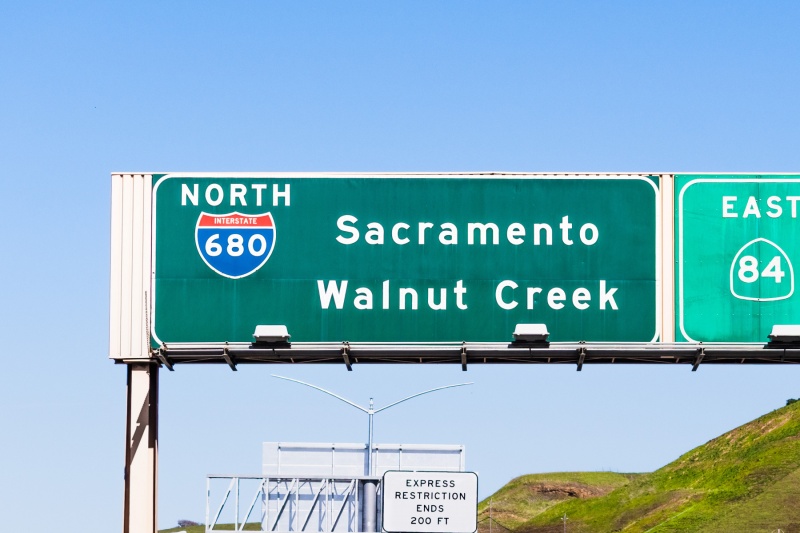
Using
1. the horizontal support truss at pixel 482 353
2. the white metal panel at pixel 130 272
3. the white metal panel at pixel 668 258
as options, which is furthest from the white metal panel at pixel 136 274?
the white metal panel at pixel 668 258

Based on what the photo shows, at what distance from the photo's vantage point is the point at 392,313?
3403 cm

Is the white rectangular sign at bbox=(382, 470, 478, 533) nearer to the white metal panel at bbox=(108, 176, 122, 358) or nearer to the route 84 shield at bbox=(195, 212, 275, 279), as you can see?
the route 84 shield at bbox=(195, 212, 275, 279)

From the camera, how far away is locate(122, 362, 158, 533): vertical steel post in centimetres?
3431

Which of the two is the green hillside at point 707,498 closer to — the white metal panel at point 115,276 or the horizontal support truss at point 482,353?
the horizontal support truss at point 482,353

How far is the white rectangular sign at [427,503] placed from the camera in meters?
25.0

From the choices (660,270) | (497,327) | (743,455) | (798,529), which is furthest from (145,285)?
(743,455)

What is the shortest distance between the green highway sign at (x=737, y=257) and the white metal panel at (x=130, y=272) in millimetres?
10959

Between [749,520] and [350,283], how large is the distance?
350ft

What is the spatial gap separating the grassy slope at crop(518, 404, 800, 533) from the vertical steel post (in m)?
99.9

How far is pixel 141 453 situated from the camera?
1359 inches

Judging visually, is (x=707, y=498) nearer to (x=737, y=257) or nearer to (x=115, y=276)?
(x=737, y=257)

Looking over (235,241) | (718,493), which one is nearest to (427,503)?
(235,241)

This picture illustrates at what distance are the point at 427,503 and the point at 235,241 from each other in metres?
10.7

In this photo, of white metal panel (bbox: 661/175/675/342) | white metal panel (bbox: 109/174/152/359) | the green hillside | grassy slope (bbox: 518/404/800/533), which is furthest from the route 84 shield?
grassy slope (bbox: 518/404/800/533)
